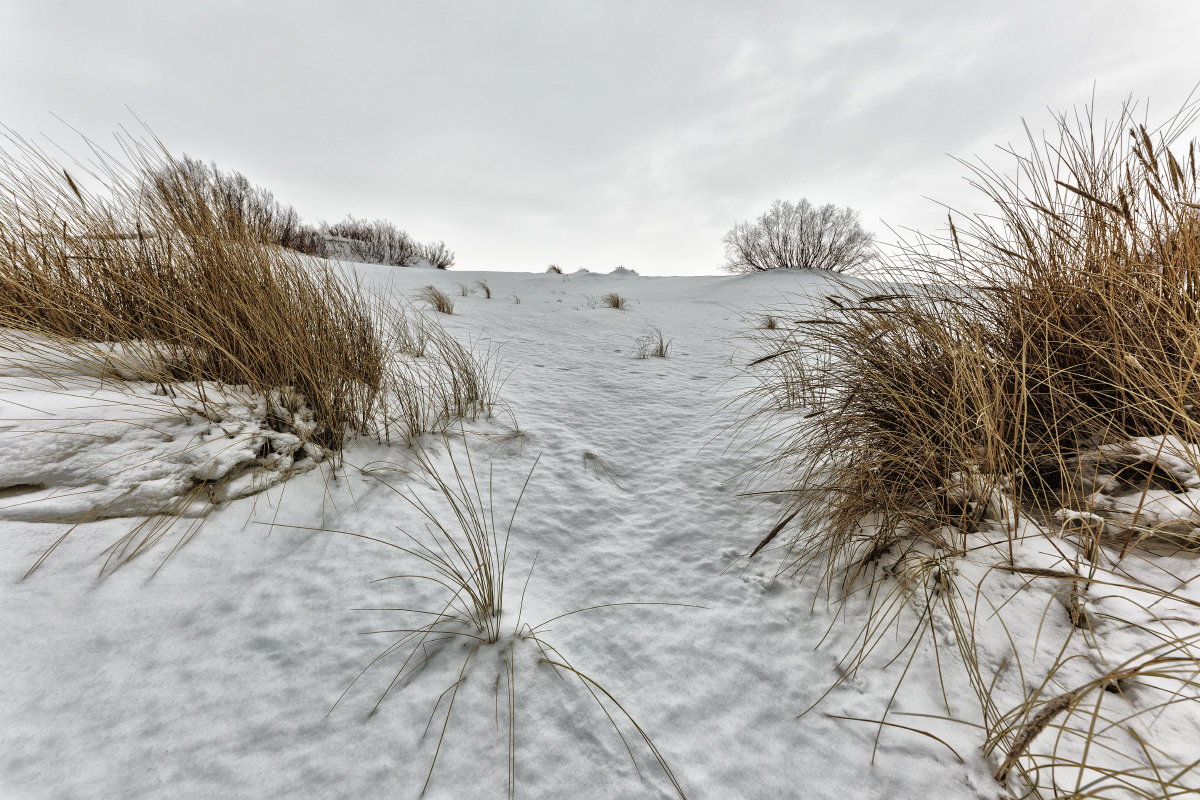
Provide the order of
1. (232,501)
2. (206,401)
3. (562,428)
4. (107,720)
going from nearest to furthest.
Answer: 1. (107,720)
2. (232,501)
3. (206,401)
4. (562,428)

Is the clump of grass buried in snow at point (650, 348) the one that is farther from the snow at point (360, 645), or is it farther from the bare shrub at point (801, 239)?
the bare shrub at point (801, 239)

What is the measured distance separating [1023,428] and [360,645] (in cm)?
145

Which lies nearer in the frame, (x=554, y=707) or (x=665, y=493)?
(x=554, y=707)

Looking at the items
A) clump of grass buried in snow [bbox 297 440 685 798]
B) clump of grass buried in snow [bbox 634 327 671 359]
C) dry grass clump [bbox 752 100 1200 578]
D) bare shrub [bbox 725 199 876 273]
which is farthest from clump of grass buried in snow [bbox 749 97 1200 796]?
bare shrub [bbox 725 199 876 273]

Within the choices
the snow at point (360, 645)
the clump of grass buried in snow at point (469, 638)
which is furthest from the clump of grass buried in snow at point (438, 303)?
the clump of grass buried in snow at point (469, 638)

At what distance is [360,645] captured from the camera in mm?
887

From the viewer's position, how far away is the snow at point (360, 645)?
2.25ft

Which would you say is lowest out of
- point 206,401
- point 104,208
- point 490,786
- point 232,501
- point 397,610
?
point 490,786

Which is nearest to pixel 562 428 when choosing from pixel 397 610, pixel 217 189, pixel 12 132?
pixel 397 610

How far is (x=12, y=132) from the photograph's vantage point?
163 centimetres

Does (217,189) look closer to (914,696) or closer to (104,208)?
(104,208)

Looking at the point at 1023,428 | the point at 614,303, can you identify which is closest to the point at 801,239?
the point at 614,303

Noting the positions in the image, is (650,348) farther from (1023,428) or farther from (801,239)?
(801,239)

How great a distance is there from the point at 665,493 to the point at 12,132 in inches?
108
